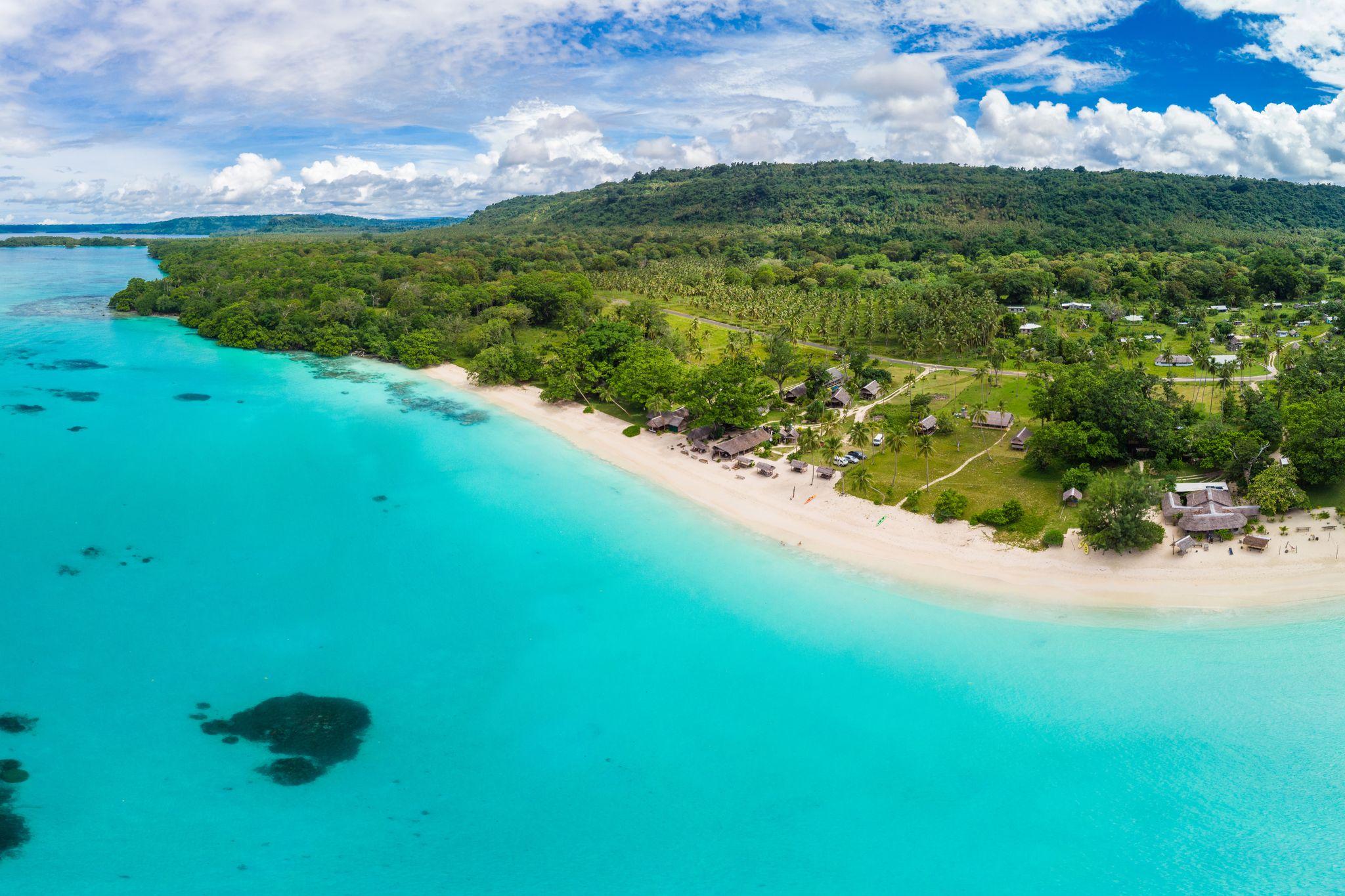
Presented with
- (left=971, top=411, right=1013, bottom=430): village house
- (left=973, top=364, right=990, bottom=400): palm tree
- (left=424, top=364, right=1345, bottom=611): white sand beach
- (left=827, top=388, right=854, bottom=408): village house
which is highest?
(left=973, top=364, right=990, bottom=400): palm tree

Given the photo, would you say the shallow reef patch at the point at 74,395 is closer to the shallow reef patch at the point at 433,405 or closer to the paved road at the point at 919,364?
the shallow reef patch at the point at 433,405

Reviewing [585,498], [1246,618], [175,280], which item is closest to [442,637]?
[585,498]

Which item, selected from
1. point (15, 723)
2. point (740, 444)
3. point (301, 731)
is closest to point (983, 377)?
point (740, 444)

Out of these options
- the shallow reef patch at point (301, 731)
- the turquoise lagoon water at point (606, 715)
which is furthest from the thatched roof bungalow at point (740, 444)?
the shallow reef patch at point (301, 731)

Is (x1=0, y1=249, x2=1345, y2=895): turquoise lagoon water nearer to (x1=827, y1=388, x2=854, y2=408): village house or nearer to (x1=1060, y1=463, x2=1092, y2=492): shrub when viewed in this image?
(x1=1060, y1=463, x2=1092, y2=492): shrub

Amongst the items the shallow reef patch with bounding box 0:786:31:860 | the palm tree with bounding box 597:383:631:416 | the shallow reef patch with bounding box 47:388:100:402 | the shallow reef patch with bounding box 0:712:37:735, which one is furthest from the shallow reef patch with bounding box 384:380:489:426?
the shallow reef patch with bounding box 0:786:31:860

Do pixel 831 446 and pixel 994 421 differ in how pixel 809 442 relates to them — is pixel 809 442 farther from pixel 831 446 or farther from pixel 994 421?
pixel 994 421

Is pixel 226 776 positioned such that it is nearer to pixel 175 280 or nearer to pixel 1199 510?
pixel 1199 510
